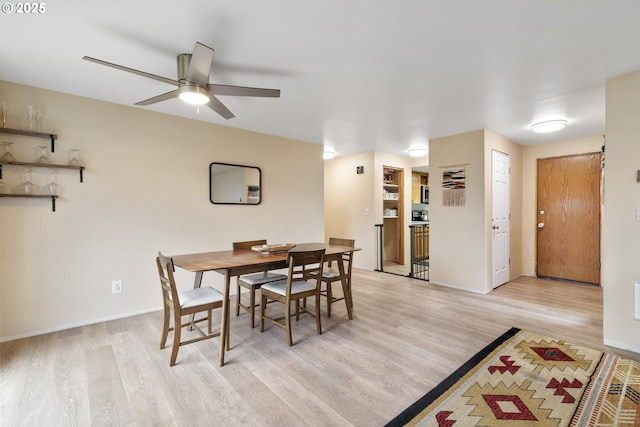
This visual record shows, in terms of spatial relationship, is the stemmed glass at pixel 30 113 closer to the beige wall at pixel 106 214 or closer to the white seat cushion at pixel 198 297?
the beige wall at pixel 106 214

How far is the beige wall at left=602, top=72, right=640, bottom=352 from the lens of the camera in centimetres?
234

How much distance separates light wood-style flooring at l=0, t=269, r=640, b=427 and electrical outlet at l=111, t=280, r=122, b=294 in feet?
1.04

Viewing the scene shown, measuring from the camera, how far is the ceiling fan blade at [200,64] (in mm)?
1755

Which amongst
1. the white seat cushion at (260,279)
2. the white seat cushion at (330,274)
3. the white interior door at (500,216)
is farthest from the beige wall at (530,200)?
the white seat cushion at (260,279)

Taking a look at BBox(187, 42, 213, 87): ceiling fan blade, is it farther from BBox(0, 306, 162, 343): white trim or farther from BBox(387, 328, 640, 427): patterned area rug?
BBox(0, 306, 162, 343): white trim

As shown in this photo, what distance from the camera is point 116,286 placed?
308 cm

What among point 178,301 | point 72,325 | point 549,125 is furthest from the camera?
point 549,125

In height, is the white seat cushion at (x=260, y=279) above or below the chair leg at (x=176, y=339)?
above

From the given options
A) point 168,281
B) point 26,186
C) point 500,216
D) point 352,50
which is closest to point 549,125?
point 500,216

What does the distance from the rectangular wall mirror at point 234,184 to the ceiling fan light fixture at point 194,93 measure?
168 cm

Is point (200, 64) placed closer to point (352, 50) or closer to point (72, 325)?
Result: point (352, 50)

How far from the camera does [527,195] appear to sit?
4957mm

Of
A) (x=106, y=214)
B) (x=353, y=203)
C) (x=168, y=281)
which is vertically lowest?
(x=168, y=281)

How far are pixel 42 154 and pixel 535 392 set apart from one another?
4.37m
